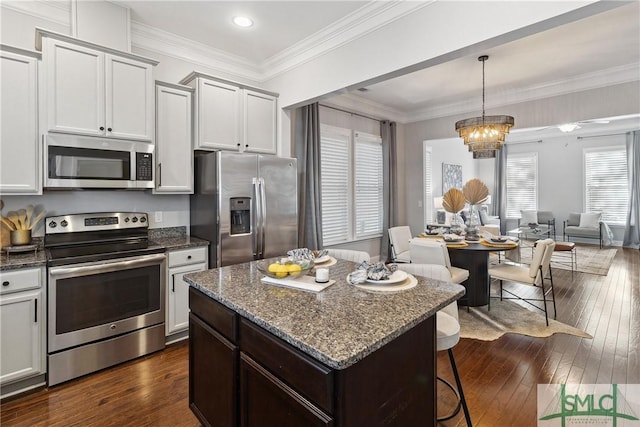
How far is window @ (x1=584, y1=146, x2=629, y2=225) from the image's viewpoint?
790 centimetres

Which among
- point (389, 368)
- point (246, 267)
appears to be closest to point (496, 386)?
point (389, 368)

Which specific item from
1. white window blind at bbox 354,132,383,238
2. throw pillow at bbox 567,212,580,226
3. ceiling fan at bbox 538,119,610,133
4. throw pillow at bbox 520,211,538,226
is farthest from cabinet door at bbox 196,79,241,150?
throw pillow at bbox 567,212,580,226

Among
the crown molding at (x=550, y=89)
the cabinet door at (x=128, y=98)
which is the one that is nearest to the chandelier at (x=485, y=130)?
the crown molding at (x=550, y=89)

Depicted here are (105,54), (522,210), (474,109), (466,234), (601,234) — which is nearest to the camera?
(105,54)

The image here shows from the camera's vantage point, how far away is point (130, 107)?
2.74 metres

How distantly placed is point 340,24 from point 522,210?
8.67 m

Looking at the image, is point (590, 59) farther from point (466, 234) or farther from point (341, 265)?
point (341, 265)

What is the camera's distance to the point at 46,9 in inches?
104

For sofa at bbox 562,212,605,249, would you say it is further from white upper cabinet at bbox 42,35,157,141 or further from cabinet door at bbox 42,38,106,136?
cabinet door at bbox 42,38,106,136

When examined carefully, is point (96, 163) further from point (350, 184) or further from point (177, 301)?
point (350, 184)

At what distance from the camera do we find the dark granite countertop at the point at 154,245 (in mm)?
2156

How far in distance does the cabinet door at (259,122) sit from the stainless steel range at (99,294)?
1474mm

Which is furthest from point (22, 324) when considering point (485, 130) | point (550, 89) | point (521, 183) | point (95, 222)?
point (521, 183)

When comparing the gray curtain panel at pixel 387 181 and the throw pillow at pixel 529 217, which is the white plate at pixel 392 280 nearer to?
the gray curtain panel at pixel 387 181
